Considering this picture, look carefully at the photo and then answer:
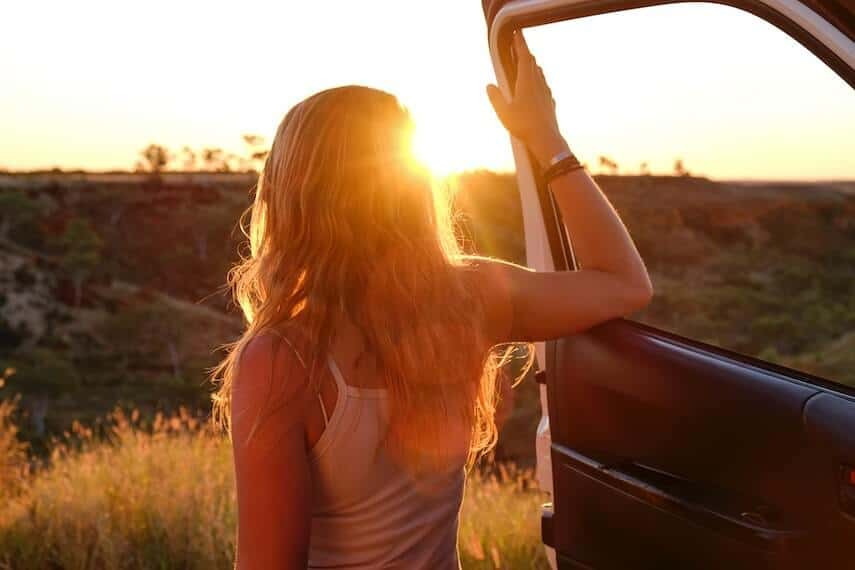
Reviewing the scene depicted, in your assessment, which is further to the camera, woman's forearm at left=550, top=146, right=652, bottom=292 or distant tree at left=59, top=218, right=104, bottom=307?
distant tree at left=59, top=218, right=104, bottom=307

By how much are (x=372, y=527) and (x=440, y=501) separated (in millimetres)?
139

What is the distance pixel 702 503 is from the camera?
2.09 meters

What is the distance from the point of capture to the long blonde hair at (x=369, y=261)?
1.64 m

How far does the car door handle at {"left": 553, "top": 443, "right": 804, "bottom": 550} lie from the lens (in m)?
1.99

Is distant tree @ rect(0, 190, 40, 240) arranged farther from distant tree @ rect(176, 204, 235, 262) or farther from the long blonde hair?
the long blonde hair

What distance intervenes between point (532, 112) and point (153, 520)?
3567mm

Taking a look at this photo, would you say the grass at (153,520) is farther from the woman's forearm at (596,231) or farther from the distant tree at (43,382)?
the distant tree at (43,382)

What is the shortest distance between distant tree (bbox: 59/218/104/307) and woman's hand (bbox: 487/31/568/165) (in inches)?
2582

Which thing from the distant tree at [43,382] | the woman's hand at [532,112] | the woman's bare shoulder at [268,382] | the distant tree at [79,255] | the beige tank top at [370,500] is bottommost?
the distant tree at [43,382]

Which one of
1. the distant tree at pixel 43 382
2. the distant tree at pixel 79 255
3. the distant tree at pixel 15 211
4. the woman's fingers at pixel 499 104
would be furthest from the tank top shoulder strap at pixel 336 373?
the distant tree at pixel 15 211

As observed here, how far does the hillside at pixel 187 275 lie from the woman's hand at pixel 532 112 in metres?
0.20

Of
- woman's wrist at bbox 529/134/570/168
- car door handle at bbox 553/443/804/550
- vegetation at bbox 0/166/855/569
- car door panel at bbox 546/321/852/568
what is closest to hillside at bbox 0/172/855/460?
vegetation at bbox 0/166/855/569

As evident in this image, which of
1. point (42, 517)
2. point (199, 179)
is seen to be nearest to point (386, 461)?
point (42, 517)

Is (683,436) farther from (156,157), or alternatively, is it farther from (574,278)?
(156,157)
